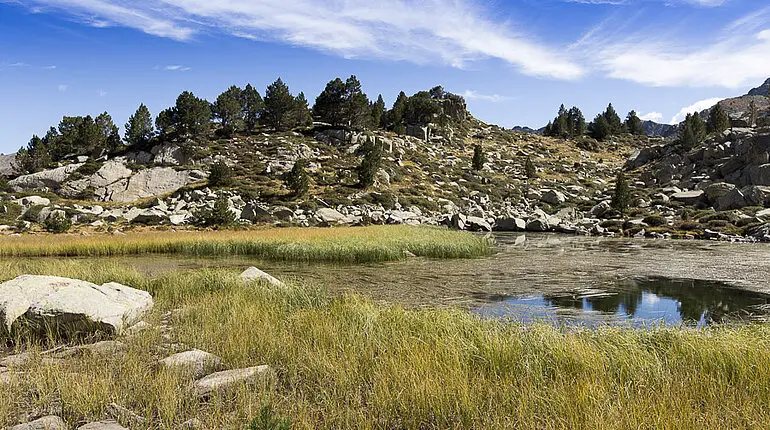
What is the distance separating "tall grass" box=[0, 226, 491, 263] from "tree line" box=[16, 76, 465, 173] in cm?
5193

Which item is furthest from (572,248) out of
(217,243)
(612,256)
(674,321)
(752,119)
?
(752,119)

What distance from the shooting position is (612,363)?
21.1 ft

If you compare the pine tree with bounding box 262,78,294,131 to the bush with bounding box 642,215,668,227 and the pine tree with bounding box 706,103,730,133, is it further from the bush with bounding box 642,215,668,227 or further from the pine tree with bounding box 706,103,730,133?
the pine tree with bounding box 706,103,730,133

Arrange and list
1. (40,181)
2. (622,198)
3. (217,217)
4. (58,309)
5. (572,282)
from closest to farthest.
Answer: (58,309) < (572,282) < (217,217) < (622,198) < (40,181)

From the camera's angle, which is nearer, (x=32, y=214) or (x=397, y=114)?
(x=32, y=214)

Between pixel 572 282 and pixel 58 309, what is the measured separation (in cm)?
1717

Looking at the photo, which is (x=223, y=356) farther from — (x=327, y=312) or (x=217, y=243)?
(x=217, y=243)

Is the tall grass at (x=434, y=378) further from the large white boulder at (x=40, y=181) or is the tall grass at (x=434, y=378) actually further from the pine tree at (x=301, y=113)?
the pine tree at (x=301, y=113)

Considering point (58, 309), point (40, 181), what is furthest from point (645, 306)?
point (40, 181)

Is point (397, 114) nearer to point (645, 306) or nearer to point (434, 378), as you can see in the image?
point (645, 306)

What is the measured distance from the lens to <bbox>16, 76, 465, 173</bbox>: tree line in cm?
7569

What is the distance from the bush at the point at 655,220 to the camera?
4941cm

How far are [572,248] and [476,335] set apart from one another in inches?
1126

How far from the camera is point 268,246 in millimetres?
27844
